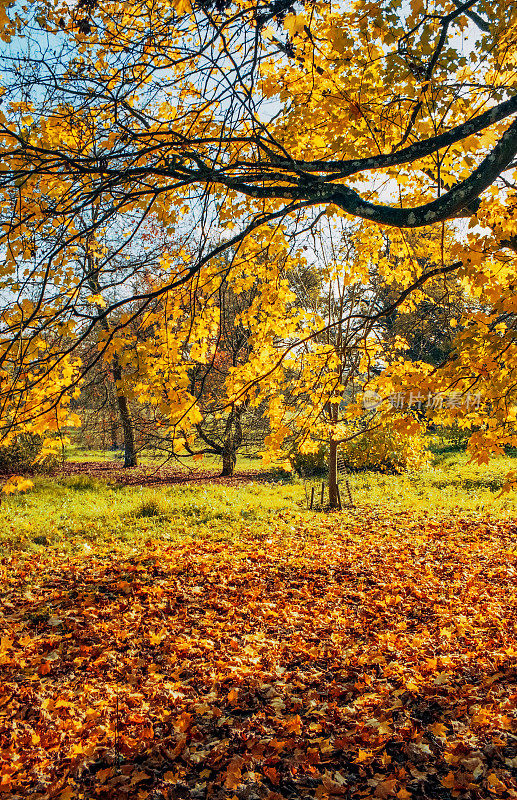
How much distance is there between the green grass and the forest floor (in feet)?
0.38

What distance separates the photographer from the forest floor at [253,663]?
2693 millimetres

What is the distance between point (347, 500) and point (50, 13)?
9.83m

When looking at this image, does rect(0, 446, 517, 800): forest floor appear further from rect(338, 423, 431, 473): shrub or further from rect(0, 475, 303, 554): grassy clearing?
rect(338, 423, 431, 473): shrub

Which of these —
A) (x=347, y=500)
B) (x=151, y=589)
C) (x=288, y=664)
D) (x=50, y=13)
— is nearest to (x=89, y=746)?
(x=288, y=664)

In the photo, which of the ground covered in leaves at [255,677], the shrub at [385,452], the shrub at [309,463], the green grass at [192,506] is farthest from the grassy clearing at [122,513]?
the shrub at [385,452]

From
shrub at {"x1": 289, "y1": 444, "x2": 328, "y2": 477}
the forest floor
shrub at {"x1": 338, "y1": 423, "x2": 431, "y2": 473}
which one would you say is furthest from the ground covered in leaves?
shrub at {"x1": 289, "y1": 444, "x2": 328, "y2": 477}

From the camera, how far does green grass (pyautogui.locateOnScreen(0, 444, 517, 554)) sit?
281 inches

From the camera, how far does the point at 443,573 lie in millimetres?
5922

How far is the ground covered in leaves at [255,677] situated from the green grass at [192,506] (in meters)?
0.99

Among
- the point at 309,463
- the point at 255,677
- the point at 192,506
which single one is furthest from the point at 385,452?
the point at 255,677

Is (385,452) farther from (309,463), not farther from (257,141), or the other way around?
(257,141)

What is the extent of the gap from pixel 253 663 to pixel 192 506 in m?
5.13

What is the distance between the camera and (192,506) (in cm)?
887

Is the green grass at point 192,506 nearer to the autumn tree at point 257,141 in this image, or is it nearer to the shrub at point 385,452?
the shrub at point 385,452
